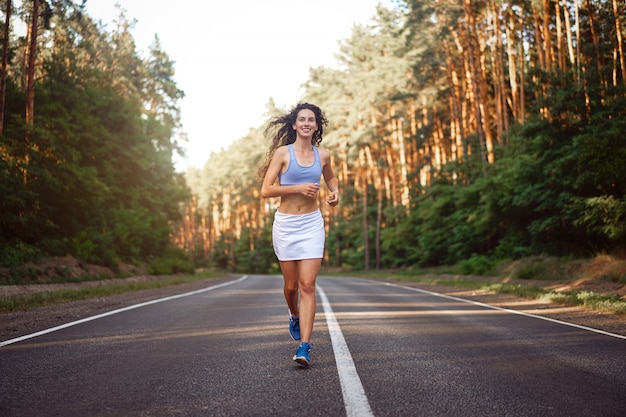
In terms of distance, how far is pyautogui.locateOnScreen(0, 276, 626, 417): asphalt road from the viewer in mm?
3514

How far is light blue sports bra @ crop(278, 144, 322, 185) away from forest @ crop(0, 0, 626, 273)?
27.5 inches

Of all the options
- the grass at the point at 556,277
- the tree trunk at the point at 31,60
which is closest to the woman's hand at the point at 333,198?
the grass at the point at 556,277

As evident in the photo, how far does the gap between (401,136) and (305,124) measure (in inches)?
1546

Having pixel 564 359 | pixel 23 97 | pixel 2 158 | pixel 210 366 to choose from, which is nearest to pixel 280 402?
pixel 210 366

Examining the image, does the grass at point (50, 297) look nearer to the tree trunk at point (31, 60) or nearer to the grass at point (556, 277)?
the tree trunk at point (31, 60)

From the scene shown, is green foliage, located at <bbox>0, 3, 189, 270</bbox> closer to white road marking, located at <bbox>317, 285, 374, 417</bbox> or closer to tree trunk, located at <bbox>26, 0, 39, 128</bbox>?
tree trunk, located at <bbox>26, 0, 39, 128</bbox>

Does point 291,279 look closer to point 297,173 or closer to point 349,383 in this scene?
point 297,173

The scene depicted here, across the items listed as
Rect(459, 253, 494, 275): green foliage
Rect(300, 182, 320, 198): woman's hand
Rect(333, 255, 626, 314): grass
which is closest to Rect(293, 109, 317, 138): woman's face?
Rect(300, 182, 320, 198): woman's hand

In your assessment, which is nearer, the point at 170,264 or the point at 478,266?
the point at 478,266

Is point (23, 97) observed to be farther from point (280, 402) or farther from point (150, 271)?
point (280, 402)

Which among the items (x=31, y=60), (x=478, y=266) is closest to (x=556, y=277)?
(x=478, y=266)

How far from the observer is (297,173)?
4.98 metres

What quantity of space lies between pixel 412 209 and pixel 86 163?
22317 mm

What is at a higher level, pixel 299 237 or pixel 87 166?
pixel 87 166
